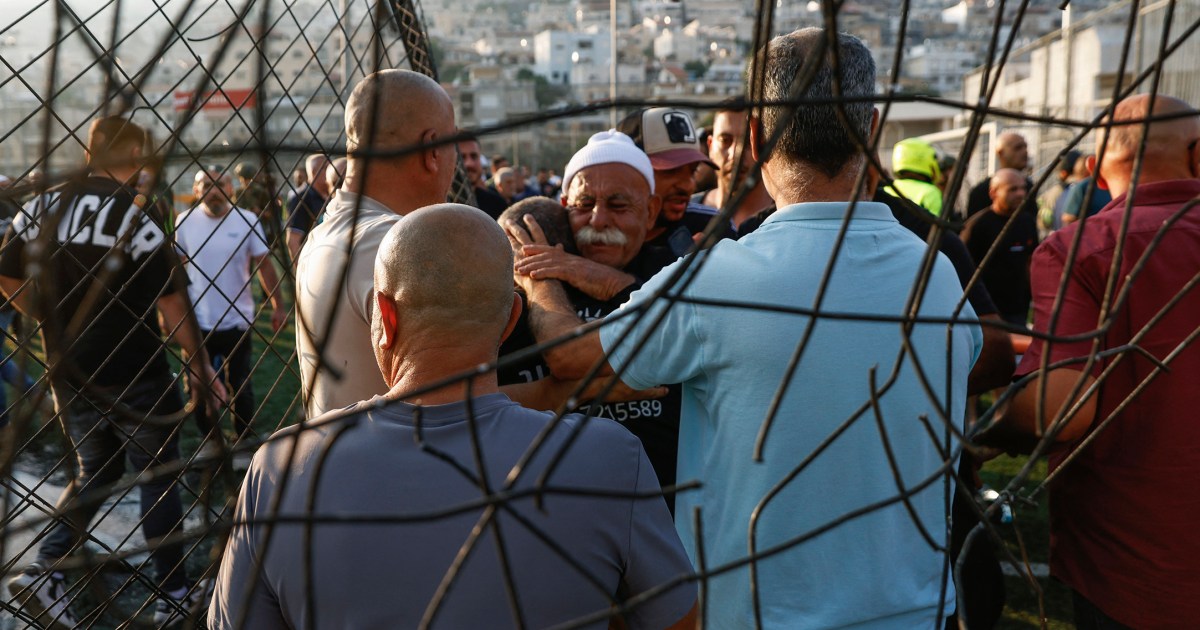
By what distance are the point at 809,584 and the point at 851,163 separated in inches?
26.7

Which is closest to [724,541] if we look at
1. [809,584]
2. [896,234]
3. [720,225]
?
[809,584]

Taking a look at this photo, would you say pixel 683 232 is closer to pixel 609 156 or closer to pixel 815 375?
pixel 609 156

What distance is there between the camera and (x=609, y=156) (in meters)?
2.29

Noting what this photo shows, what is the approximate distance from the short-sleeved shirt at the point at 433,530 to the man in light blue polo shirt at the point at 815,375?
177 millimetres

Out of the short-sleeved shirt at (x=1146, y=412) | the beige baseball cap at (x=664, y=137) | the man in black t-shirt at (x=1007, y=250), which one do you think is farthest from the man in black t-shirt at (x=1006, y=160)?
the short-sleeved shirt at (x=1146, y=412)

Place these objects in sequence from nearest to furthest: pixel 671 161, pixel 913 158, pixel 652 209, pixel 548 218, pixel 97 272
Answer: pixel 548 218, pixel 652 209, pixel 97 272, pixel 671 161, pixel 913 158

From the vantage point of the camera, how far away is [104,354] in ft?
12.2

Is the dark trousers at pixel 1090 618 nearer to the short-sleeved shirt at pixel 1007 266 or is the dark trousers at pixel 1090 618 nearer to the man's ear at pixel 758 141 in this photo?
the man's ear at pixel 758 141

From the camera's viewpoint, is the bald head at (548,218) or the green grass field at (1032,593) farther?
the green grass field at (1032,593)

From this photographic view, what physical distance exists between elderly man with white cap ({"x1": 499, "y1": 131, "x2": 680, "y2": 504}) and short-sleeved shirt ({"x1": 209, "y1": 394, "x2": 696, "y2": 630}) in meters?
0.54

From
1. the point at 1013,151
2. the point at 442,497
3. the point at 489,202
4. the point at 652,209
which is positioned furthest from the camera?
the point at 1013,151

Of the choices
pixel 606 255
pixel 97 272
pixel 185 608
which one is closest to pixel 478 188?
pixel 97 272

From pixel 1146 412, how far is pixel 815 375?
1.02 metres

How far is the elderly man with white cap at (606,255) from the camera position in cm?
200
